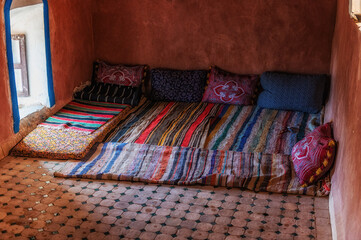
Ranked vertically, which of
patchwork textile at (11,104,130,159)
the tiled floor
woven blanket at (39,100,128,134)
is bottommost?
the tiled floor

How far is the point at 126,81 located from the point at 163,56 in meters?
0.64

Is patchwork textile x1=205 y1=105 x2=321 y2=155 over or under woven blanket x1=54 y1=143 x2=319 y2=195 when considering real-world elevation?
over

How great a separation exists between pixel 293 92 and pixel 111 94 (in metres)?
2.45

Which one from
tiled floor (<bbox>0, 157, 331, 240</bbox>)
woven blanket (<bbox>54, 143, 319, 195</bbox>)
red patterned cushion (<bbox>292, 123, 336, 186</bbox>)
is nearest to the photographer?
tiled floor (<bbox>0, 157, 331, 240</bbox>)

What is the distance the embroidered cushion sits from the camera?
6.34m

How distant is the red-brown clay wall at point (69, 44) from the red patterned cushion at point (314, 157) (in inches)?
117

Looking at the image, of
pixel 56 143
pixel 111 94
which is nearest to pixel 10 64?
pixel 56 143

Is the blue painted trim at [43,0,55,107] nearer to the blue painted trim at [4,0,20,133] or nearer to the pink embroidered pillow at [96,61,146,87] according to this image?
the blue painted trim at [4,0,20,133]

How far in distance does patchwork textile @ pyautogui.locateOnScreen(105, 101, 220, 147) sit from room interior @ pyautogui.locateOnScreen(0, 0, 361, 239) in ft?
2.37

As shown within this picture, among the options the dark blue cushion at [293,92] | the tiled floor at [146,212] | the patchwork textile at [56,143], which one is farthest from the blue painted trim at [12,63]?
the dark blue cushion at [293,92]

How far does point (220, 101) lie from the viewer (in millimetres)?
6223

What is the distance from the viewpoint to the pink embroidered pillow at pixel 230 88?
20.2ft

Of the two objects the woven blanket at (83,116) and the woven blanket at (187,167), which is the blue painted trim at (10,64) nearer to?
the woven blanket at (83,116)

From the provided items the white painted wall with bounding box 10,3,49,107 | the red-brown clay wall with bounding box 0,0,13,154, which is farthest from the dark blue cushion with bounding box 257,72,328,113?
the red-brown clay wall with bounding box 0,0,13,154
